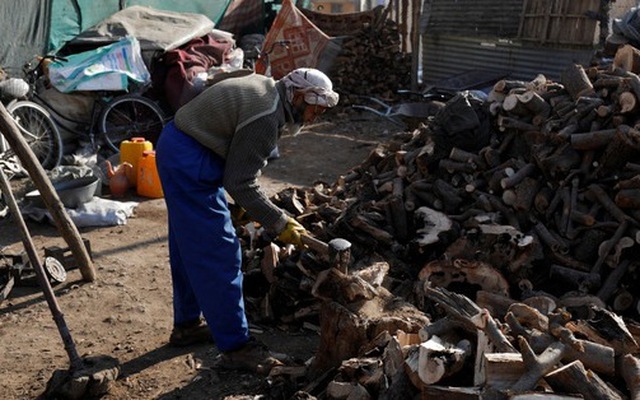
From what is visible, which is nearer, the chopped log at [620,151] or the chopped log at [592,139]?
the chopped log at [620,151]

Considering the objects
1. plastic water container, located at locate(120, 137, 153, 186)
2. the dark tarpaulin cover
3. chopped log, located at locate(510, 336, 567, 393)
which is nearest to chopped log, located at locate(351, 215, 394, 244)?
chopped log, located at locate(510, 336, 567, 393)

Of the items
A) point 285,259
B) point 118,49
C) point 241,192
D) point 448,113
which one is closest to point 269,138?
point 241,192

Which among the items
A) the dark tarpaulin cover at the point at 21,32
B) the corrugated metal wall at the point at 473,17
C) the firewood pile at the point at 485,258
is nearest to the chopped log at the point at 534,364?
the firewood pile at the point at 485,258

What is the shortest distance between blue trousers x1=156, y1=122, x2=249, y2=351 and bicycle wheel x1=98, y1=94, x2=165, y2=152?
19.2ft

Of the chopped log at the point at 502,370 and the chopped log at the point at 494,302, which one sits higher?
the chopped log at the point at 502,370

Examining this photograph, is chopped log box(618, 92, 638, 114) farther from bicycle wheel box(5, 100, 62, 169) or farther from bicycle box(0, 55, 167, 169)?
bicycle wheel box(5, 100, 62, 169)

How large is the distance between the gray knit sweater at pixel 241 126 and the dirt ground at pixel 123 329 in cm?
116

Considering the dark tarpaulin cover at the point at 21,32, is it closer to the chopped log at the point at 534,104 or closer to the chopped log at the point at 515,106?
the chopped log at the point at 515,106

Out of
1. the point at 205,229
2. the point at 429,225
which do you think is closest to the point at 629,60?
→ the point at 429,225

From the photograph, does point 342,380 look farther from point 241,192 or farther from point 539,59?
point 539,59

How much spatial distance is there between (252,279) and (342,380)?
85.3 inches

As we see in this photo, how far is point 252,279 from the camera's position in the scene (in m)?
5.77

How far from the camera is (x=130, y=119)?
10.3 m

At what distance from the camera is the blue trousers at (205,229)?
4426mm
